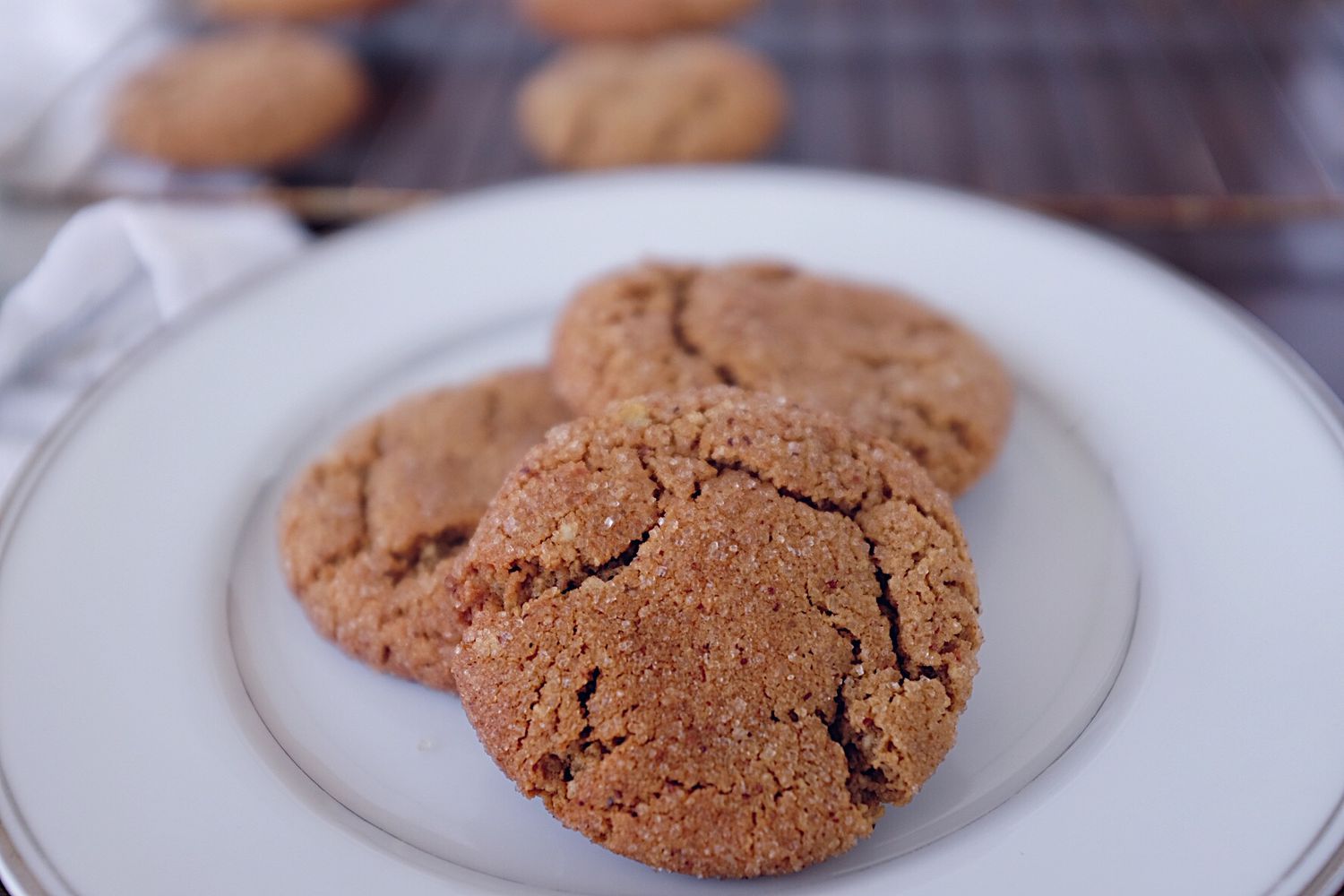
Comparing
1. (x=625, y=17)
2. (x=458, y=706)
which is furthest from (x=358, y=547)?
(x=625, y=17)

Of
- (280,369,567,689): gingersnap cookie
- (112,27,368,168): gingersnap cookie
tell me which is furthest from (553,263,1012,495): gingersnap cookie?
(112,27,368,168): gingersnap cookie

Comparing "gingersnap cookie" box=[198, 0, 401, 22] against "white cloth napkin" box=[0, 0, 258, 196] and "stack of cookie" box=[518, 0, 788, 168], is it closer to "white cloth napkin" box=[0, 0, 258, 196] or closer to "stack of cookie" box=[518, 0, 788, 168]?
"white cloth napkin" box=[0, 0, 258, 196]

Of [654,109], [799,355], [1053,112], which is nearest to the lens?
[799,355]

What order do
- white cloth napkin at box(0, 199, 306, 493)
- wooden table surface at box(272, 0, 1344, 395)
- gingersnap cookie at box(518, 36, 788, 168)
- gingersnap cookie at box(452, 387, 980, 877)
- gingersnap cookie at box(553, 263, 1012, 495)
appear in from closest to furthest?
gingersnap cookie at box(452, 387, 980, 877), gingersnap cookie at box(553, 263, 1012, 495), white cloth napkin at box(0, 199, 306, 493), wooden table surface at box(272, 0, 1344, 395), gingersnap cookie at box(518, 36, 788, 168)

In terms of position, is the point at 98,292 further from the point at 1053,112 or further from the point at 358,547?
the point at 1053,112

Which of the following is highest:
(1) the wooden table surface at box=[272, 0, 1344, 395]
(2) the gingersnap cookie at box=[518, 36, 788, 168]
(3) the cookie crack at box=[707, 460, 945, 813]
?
(3) the cookie crack at box=[707, 460, 945, 813]

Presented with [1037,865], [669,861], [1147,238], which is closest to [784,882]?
[669,861]
